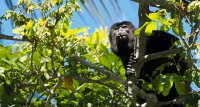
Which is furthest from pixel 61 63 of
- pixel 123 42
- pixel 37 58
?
pixel 123 42

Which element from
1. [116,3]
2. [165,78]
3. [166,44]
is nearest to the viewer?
[116,3]

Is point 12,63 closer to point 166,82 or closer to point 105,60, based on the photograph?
point 105,60

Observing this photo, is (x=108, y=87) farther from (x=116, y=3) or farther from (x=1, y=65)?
(x=116, y=3)

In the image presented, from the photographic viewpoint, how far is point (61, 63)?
3.04 m

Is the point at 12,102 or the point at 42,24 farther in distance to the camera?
the point at 12,102

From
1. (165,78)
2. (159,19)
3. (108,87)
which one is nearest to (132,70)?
(108,87)

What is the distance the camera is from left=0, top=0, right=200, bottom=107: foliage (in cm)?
270

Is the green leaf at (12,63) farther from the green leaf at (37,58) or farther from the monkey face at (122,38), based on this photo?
the monkey face at (122,38)

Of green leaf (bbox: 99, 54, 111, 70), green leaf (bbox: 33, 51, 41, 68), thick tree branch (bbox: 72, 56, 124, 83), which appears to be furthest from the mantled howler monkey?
green leaf (bbox: 33, 51, 41, 68)

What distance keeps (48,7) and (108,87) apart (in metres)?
0.93

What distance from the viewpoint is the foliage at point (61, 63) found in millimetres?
2699

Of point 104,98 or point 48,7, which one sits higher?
point 48,7

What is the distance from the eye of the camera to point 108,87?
334 cm

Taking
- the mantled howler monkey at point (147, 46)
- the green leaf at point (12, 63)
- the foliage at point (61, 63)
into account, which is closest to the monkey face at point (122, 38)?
the mantled howler monkey at point (147, 46)
